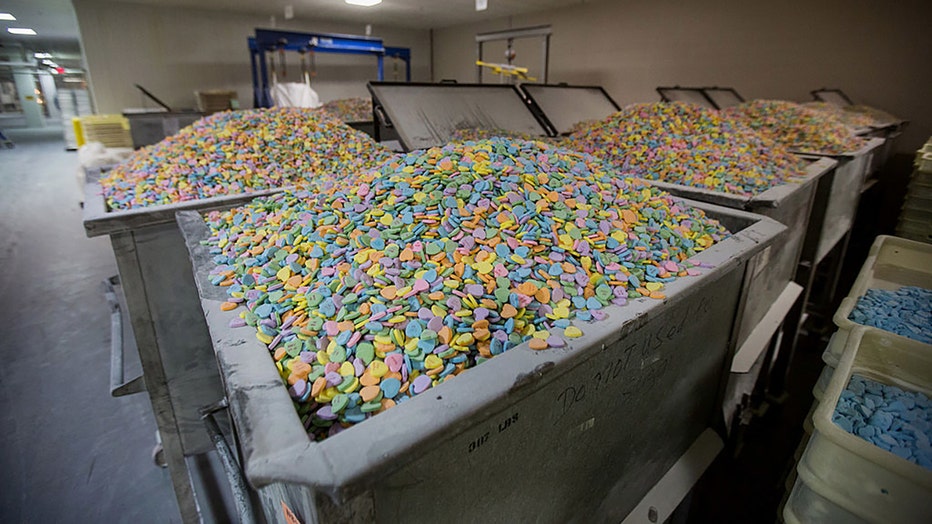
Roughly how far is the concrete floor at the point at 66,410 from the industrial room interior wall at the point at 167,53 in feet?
12.5

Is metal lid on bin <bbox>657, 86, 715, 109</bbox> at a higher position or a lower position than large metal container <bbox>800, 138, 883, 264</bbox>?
higher

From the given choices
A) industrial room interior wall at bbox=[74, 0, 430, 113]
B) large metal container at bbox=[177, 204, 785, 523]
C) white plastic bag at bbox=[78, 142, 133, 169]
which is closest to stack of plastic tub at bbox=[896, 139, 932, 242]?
large metal container at bbox=[177, 204, 785, 523]

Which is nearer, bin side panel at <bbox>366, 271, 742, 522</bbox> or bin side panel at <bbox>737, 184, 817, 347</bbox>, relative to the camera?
bin side panel at <bbox>366, 271, 742, 522</bbox>

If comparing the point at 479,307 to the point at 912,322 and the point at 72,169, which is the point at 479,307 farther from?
the point at 72,169

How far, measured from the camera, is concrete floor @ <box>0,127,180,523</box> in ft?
5.25

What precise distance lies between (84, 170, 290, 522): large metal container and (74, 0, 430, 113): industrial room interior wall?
6.74 meters

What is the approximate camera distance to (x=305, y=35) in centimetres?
505

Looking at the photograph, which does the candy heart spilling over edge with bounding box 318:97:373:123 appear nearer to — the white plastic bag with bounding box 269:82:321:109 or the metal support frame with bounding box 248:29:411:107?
the white plastic bag with bounding box 269:82:321:109

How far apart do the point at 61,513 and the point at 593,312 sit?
1.95 m

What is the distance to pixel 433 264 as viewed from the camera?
0.82 meters

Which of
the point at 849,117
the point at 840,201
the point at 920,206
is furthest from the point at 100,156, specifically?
the point at 849,117

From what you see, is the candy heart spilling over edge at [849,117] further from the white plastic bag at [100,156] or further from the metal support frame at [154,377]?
the white plastic bag at [100,156]

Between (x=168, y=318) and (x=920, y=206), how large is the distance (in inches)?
142

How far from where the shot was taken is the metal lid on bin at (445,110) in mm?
2404
